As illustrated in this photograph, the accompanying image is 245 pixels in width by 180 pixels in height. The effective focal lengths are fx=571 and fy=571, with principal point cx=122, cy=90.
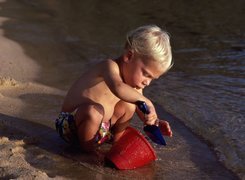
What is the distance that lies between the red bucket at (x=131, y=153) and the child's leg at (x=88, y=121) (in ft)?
0.52

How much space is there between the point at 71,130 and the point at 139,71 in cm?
57

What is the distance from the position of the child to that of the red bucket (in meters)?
0.13

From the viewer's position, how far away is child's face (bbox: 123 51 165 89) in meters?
3.29

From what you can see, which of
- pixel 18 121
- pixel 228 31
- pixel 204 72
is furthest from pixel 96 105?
pixel 228 31

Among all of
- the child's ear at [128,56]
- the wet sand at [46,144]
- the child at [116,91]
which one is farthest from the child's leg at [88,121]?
the child's ear at [128,56]

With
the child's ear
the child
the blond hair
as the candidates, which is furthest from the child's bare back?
the blond hair

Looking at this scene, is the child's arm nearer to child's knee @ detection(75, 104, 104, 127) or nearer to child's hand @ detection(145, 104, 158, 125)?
child's hand @ detection(145, 104, 158, 125)

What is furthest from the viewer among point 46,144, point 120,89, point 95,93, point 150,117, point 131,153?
point 46,144

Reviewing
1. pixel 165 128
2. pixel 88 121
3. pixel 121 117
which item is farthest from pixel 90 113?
pixel 165 128

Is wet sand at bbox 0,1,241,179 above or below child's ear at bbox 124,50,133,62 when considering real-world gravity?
below

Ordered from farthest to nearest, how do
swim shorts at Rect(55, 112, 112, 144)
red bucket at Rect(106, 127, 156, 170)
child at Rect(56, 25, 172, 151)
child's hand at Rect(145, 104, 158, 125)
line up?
swim shorts at Rect(55, 112, 112, 144) → red bucket at Rect(106, 127, 156, 170) → child at Rect(56, 25, 172, 151) → child's hand at Rect(145, 104, 158, 125)

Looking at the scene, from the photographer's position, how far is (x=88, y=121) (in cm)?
336

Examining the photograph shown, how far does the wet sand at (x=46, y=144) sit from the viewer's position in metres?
3.30

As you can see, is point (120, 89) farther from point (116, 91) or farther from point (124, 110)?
point (124, 110)
